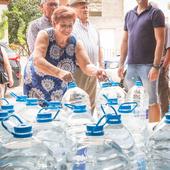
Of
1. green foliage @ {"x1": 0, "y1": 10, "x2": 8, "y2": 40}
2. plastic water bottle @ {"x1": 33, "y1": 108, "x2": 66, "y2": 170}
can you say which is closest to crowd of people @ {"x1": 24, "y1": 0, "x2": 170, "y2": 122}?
plastic water bottle @ {"x1": 33, "y1": 108, "x2": 66, "y2": 170}

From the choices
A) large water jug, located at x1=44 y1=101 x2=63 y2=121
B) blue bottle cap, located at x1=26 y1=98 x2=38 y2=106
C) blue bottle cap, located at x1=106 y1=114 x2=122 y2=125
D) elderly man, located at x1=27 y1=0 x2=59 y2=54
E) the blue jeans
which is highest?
elderly man, located at x1=27 y1=0 x2=59 y2=54

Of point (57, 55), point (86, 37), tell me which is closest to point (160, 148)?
point (57, 55)

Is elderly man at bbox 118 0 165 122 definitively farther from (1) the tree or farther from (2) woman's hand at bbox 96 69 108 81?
(1) the tree

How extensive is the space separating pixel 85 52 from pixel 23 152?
156 centimetres

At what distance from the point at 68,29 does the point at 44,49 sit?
0.19 meters

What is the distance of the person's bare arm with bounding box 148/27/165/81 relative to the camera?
3.45 meters

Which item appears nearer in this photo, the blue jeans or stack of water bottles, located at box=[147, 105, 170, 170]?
stack of water bottles, located at box=[147, 105, 170, 170]

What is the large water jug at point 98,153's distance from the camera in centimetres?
111

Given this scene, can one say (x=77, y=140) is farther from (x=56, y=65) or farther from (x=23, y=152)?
(x=56, y=65)

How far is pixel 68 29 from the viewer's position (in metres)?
2.46

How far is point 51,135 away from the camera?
1.38m

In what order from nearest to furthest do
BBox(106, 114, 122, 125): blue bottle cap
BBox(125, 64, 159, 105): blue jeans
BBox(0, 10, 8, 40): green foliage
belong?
BBox(106, 114, 122, 125): blue bottle cap, BBox(125, 64, 159, 105): blue jeans, BBox(0, 10, 8, 40): green foliage

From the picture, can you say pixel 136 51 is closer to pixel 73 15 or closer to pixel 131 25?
pixel 131 25

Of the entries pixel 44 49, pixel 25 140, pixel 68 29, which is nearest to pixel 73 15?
pixel 68 29
